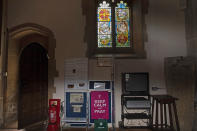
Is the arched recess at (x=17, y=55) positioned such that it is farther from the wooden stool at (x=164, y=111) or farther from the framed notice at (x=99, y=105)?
the wooden stool at (x=164, y=111)

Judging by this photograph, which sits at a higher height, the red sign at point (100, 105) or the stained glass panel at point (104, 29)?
the stained glass panel at point (104, 29)

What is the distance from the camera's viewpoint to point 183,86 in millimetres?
3293

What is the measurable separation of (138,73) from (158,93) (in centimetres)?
75

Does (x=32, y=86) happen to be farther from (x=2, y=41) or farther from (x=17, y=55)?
Answer: (x=2, y=41)

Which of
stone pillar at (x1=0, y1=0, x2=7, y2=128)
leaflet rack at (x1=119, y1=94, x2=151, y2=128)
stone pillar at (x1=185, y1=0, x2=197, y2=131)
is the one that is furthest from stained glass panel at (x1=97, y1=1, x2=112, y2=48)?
stone pillar at (x1=0, y1=0, x2=7, y2=128)

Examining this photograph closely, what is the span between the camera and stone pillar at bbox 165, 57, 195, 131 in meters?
3.20

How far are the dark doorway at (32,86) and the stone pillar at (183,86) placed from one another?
131 inches

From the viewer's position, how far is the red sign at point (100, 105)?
3461mm

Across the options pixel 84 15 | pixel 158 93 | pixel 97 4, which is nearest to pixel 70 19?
pixel 84 15

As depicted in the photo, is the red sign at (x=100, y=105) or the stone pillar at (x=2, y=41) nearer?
the red sign at (x=100, y=105)

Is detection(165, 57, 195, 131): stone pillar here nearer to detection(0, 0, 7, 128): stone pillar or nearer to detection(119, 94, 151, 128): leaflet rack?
detection(119, 94, 151, 128): leaflet rack

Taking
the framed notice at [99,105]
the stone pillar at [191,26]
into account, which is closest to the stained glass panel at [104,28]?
the framed notice at [99,105]

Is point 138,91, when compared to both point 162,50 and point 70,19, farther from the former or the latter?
point 70,19

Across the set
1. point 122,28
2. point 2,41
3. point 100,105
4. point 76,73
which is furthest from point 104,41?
point 2,41
